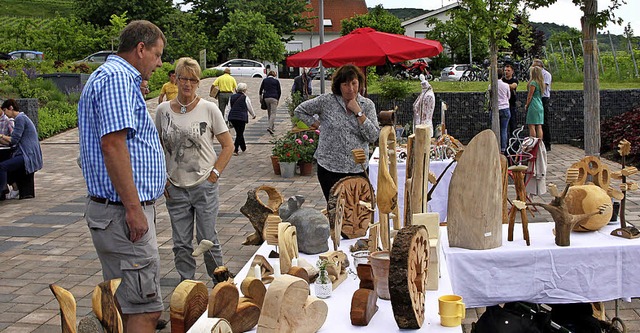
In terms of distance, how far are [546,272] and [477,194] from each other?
568 millimetres

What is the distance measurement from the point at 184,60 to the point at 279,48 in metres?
40.7

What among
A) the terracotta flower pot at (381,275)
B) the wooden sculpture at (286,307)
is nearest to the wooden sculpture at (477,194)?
the terracotta flower pot at (381,275)

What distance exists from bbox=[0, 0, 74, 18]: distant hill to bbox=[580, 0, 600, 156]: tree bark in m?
73.5

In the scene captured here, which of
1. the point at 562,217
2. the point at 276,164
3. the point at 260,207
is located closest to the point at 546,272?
the point at 562,217

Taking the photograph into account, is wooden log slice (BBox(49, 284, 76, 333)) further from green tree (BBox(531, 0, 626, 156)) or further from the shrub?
the shrub

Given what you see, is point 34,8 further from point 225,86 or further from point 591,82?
point 591,82

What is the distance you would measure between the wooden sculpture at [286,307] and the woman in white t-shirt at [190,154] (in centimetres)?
221

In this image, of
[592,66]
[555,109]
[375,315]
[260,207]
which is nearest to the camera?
[375,315]

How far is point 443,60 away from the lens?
140 feet

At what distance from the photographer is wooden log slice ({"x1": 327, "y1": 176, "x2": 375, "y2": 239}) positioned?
3494 mm

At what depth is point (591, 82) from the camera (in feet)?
23.2

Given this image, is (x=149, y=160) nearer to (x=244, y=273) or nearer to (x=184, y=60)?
(x=244, y=273)

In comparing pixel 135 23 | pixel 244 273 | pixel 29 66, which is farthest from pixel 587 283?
pixel 29 66

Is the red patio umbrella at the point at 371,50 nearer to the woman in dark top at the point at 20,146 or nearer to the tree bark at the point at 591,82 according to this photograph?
the tree bark at the point at 591,82
